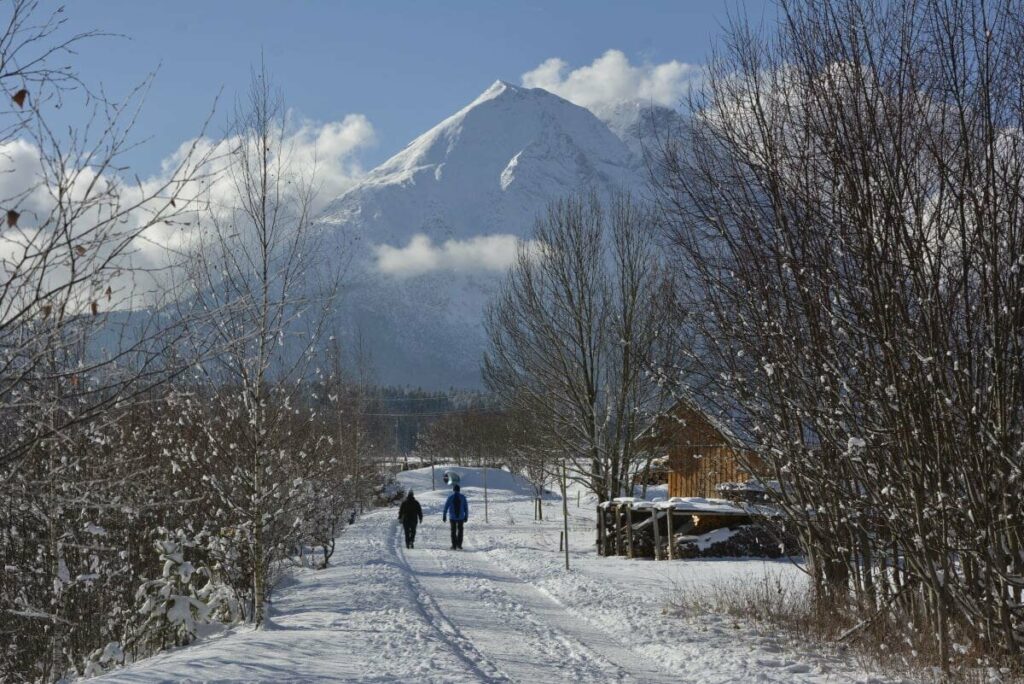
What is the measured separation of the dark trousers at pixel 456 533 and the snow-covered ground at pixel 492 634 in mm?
3379

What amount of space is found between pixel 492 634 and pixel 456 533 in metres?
13.1

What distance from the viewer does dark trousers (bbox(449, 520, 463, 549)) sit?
23.0m

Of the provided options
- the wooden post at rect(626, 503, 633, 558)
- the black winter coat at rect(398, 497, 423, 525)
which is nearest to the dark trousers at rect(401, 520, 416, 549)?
the black winter coat at rect(398, 497, 423, 525)

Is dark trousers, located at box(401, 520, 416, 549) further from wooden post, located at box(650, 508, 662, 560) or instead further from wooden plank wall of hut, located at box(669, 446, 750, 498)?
wooden plank wall of hut, located at box(669, 446, 750, 498)

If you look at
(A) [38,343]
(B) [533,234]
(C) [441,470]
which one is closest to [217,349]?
(A) [38,343]

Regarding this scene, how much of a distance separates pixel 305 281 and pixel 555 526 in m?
24.9

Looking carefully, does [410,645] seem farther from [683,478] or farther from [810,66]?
[683,478]

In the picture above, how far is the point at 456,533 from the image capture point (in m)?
23.2

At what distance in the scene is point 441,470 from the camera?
74.8 metres

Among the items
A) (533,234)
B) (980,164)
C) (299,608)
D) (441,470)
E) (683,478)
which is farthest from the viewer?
(441,470)

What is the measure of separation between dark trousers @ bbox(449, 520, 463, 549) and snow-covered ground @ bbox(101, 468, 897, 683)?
3379 mm

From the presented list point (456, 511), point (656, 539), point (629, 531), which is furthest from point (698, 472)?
point (456, 511)

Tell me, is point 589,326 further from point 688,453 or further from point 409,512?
point 409,512

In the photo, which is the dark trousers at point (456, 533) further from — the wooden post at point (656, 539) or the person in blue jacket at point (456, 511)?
the wooden post at point (656, 539)
